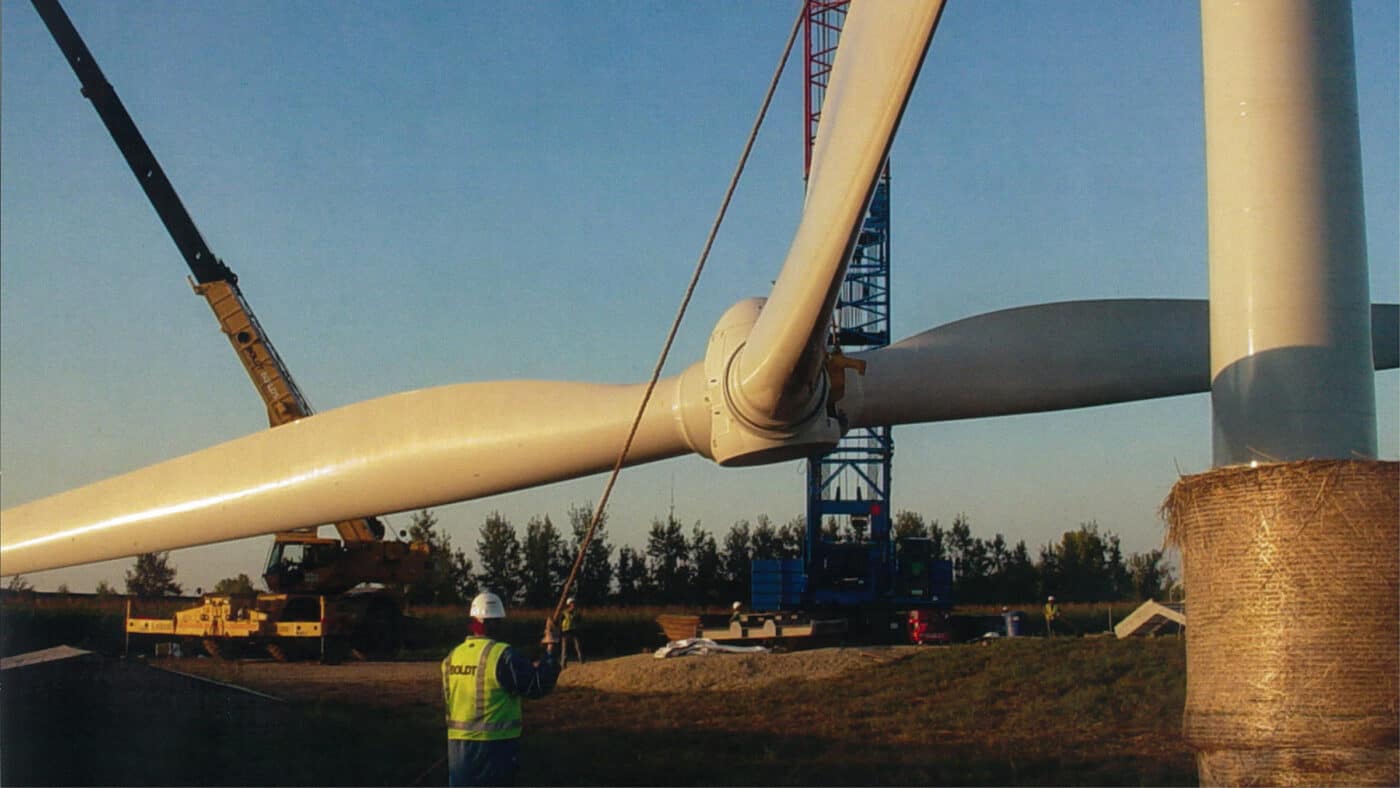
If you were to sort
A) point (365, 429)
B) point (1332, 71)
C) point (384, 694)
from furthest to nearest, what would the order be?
point (384, 694)
point (365, 429)
point (1332, 71)

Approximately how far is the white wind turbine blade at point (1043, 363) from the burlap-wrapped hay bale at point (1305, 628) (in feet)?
4.62

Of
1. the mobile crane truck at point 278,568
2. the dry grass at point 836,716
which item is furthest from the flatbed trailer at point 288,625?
the dry grass at point 836,716

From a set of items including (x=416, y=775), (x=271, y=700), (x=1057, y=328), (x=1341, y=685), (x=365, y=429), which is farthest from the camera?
(x=271, y=700)

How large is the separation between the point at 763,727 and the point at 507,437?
24.7 ft

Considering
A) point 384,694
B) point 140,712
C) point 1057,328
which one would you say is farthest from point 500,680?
point 384,694

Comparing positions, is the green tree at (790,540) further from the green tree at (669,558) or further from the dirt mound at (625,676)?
the dirt mound at (625,676)

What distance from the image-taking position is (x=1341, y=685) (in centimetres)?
504

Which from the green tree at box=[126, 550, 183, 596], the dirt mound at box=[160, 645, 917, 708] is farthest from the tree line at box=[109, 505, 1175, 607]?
the dirt mound at box=[160, 645, 917, 708]

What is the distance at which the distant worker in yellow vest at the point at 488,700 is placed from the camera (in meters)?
7.13

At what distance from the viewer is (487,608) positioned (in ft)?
24.3

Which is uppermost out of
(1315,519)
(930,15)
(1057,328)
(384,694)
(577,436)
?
(930,15)

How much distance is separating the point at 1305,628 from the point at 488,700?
3946mm

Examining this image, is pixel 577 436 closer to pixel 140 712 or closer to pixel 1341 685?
pixel 1341 685

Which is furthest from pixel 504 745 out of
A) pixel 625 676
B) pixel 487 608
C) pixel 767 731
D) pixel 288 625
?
pixel 288 625
